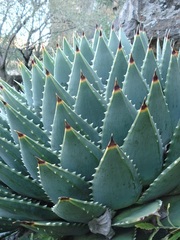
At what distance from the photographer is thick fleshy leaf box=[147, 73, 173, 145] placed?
1265 mm

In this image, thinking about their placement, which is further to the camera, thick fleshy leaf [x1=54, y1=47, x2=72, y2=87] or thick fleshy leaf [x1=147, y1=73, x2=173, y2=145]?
thick fleshy leaf [x1=54, y1=47, x2=72, y2=87]

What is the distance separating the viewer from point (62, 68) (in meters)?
1.63

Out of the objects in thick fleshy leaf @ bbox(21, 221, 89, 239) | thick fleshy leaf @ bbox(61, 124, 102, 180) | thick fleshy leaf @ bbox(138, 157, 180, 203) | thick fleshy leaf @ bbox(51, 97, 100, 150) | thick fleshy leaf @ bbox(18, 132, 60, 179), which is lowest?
thick fleshy leaf @ bbox(21, 221, 89, 239)

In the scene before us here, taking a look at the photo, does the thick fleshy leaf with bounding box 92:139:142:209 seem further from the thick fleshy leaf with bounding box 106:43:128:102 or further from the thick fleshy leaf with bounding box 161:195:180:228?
the thick fleshy leaf with bounding box 106:43:128:102

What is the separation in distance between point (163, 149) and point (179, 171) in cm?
13

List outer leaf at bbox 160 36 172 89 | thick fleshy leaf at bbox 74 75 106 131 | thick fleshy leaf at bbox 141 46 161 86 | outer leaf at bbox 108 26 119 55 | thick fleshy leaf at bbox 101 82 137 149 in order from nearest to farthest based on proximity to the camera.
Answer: thick fleshy leaf at bbox 101 82 137 149, thick fleshy leaf at bbox 74 75 106 131, thick fleshy leaf at bbox 141 46 161 86, outer leaf at bbox 160 36 172 89, outer leaf at bbox 108 26 119 55

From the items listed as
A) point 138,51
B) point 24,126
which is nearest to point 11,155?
point 24,126

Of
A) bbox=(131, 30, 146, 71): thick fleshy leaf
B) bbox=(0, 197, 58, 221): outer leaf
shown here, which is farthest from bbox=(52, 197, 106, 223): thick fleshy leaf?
bbox=(131, 30, 146, 71): thick fleshy leaf

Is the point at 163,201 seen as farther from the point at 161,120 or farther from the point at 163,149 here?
the point at 161,120

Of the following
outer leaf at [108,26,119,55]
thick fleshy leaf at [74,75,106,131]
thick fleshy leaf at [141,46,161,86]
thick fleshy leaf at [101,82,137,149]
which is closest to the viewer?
thick fleshy leaf at [101,82,137,149]

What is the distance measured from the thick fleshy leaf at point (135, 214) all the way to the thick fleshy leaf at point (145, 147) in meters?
0.09

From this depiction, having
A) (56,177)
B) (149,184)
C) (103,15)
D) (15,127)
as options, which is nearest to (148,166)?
(149,184)

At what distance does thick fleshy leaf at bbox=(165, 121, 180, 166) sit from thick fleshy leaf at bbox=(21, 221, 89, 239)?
1.22ft

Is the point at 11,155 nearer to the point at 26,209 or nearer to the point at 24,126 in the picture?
the point at 24,126
